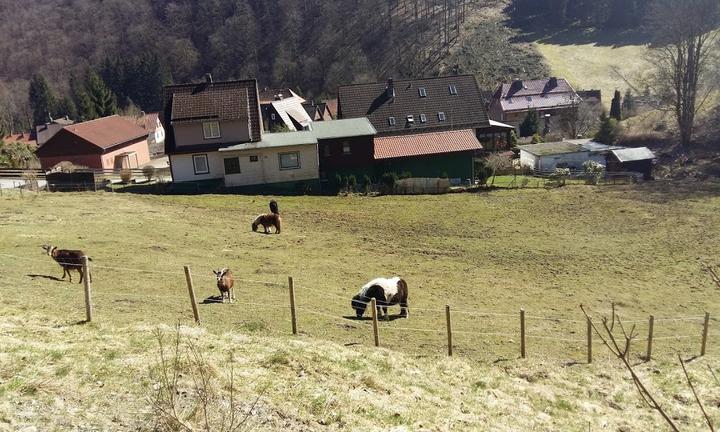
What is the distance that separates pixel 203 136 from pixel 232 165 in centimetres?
300

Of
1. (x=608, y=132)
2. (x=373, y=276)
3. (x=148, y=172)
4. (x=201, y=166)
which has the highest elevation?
(x=608, y=132)

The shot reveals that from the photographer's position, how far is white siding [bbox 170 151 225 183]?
117ft

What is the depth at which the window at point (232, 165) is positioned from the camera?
3553cm

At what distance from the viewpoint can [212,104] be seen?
121ft

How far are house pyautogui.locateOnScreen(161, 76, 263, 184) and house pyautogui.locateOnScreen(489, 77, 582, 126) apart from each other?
1741 inches

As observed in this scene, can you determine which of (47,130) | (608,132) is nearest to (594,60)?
(608,132)

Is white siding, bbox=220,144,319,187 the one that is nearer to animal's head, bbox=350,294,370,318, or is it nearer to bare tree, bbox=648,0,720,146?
animal's head, bbox=350,294,370,318

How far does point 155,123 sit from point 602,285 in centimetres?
7237

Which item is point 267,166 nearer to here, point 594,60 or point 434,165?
point 434,165

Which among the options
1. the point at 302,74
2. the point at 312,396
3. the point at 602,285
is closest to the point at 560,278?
the point at 602,285

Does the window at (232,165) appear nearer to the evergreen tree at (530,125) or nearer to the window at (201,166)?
the window at (201,166)

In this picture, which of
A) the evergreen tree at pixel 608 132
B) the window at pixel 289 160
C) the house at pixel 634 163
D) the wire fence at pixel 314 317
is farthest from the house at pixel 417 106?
the wire fence at pixel 314 317

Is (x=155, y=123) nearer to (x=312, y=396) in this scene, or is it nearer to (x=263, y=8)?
(x=263, y=8)

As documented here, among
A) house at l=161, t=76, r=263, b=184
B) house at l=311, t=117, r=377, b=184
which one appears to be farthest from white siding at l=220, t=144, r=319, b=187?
house at l=311, t=117, r=377, b=184
